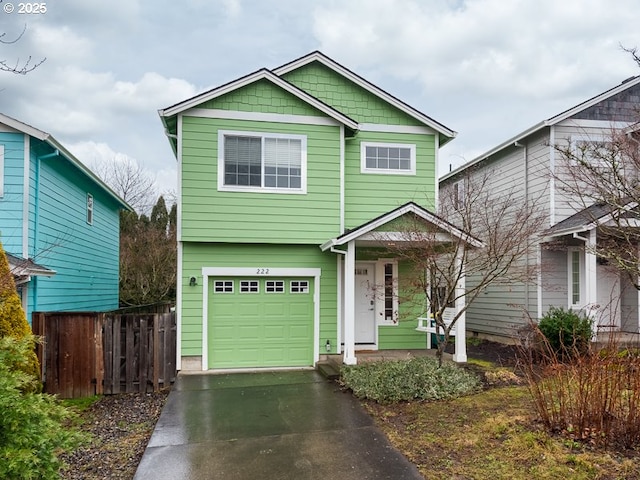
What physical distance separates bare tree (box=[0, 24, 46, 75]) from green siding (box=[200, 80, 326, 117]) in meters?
4.73

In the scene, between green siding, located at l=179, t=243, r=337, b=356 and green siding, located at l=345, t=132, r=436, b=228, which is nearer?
green siding, located at l=179, t=243, r=337, b=356

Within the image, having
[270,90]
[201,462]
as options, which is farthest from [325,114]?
[201,462]

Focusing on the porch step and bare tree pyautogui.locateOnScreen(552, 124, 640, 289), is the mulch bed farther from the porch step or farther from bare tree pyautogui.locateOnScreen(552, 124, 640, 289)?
bare tree pyautogui.locateOnScreen(552, 124, 640, 289)

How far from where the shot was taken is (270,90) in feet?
32.6

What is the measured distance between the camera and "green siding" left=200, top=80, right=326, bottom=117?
9.72 m

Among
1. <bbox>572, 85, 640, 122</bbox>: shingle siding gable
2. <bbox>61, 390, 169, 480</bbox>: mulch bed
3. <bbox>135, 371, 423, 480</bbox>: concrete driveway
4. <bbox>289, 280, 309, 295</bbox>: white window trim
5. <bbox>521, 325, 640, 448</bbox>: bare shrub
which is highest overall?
<bbox>572, 85, 640, 122</bbox>: shingle siding gable

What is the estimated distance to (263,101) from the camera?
991cm

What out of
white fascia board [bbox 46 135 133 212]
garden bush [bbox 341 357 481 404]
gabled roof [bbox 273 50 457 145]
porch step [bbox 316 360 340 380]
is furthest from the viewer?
gabled roof [bbox 273 50 457 145]

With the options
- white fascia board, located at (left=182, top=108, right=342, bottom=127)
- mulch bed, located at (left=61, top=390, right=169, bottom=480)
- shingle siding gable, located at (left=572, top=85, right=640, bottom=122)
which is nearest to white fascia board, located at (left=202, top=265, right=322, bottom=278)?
mulch bed, located at (left=61, top=390, right=169, bottom=480)

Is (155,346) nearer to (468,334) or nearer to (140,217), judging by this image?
(468,334)

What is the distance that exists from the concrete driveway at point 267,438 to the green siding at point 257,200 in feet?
10.8

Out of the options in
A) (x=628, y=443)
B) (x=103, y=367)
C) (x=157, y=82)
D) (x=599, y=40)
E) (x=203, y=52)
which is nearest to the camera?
(x=628, y=443)

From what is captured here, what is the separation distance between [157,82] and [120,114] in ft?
16.7

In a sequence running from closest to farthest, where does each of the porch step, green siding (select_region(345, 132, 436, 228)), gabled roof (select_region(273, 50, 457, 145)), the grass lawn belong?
1. the grass lawn
2. the porch step
3. green siding (select_region(345, 132, 436, 228))
4. gabled roof (select_region(273, 50, 457, 145))
